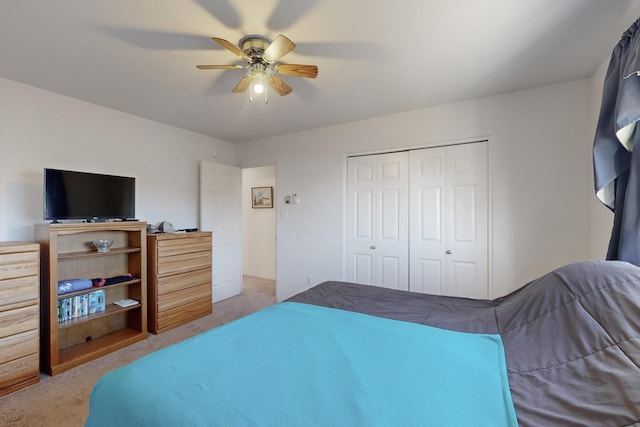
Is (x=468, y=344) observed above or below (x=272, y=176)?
below

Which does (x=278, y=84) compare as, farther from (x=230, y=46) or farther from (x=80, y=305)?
(x=80, y=305)

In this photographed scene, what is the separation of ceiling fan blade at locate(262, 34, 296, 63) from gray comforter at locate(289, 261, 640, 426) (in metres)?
1.81

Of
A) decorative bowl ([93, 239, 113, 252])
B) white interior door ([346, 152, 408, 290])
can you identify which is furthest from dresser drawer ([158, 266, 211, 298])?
white interior door ([346, 152, 408, 290])

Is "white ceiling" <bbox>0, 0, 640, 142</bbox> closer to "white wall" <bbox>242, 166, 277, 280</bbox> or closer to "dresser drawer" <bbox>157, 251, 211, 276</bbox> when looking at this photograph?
"dresser drawer" <bbox>157, 251, 211, 276</bbox>

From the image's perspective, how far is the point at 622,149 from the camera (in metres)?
1.64

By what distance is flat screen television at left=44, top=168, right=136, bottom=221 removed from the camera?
2385 mm

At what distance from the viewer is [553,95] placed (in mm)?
2574

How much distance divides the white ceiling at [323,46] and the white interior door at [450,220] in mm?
655

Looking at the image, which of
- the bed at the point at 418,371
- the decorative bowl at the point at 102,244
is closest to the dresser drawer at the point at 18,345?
the decorative bowl at the point at 102,244

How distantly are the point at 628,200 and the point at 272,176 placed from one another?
487 cm

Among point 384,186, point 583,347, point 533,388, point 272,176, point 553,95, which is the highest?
point 553,95

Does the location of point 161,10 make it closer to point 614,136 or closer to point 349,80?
point 349,80

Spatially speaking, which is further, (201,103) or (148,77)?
(201,103)

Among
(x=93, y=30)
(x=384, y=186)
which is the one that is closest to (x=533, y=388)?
(x=384, y=186)
